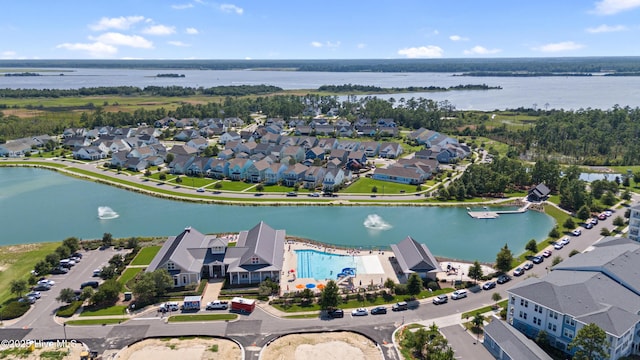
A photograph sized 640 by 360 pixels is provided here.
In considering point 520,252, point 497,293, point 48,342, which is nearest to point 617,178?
point 520,252

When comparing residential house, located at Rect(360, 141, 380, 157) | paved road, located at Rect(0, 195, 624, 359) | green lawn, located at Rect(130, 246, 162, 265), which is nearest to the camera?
paved road, located at Rect(0, 195, 624, 359)

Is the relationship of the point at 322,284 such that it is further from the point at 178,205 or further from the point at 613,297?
the point at 178,205

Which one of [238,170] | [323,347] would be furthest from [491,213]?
[238,170]

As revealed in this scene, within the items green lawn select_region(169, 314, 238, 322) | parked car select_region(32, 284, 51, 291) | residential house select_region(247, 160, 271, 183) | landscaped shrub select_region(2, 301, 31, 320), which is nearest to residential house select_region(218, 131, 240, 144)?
residential house select_region(247, 160, 271, 183)

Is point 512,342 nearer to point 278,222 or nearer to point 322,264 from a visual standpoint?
point 322,264

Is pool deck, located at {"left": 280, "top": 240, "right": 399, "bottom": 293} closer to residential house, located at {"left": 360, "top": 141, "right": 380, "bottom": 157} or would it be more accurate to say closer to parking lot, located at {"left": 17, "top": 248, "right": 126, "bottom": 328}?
parking lot, located at {"left": 17, "top": 248, "right": 126, "bottom": 328}

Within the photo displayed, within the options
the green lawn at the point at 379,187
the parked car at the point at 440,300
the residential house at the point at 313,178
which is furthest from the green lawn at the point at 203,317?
the residential house at the point at 313,178
